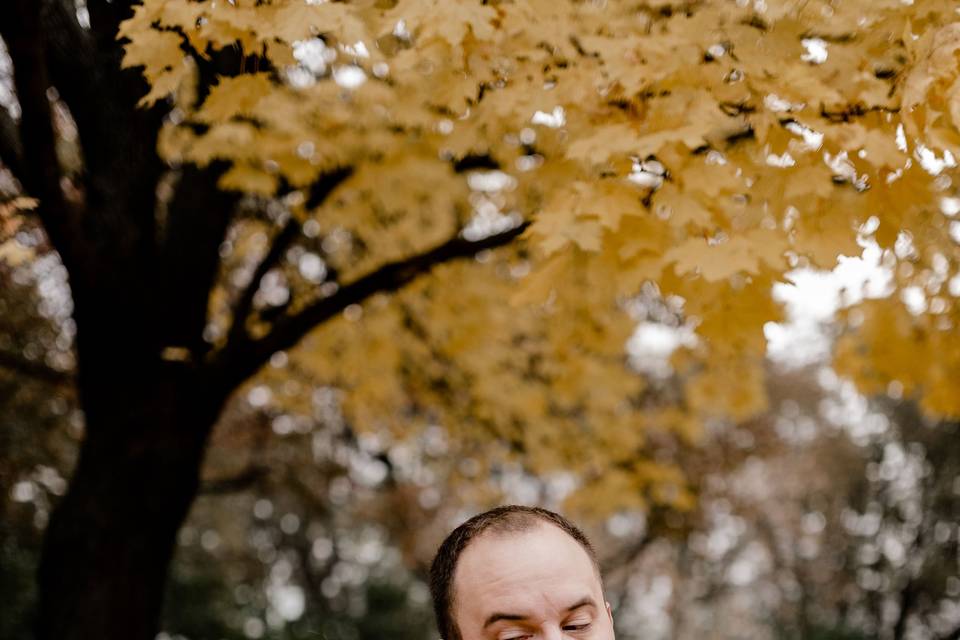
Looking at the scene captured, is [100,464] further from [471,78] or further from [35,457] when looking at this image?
[35,457]

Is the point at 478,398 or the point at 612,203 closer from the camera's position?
the point at 612,203

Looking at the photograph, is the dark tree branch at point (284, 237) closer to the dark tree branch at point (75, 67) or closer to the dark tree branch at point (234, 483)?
the dark tree branch at point (75, 67)

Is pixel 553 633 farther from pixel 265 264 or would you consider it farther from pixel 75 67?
pixel 265 264

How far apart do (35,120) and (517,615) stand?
Result: 318 centimetres

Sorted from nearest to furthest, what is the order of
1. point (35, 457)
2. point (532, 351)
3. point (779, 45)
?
point (779, 45) → point (532, 351) → point (35, 457)

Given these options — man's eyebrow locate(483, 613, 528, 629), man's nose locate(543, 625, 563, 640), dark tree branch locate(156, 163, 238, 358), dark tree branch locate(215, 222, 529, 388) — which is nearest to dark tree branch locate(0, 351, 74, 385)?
dark tree branch locate(156, 163, 238, 358)

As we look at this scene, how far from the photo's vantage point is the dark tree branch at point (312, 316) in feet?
17.9

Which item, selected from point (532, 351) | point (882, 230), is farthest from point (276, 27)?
point (532, 351)

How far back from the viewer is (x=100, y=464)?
206 inches

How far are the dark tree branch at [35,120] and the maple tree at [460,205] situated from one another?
0.04 feet

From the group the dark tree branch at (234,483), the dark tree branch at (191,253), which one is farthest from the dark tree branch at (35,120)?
the dark tree branch at (234,483)

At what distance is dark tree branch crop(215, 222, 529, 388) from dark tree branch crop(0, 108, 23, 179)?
1602 mm

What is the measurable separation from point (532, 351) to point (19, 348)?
659 centimetres

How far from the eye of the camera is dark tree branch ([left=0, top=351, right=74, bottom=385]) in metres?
8.30
